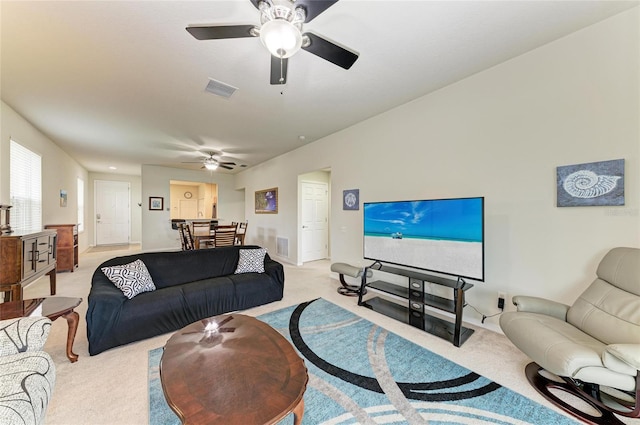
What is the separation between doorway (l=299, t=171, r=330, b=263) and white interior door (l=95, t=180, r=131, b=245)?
718 centimetres

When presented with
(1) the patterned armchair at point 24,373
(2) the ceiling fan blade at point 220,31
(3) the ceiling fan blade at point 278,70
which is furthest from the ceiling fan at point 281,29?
(1) the patterned armchair at point 24,373

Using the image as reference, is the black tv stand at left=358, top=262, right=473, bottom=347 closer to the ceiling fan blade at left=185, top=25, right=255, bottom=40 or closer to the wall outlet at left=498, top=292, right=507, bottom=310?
the wall outlet at left=498, top=292, right=507, bottom=310

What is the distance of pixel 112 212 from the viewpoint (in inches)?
335

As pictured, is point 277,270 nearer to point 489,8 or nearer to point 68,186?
point 489,8

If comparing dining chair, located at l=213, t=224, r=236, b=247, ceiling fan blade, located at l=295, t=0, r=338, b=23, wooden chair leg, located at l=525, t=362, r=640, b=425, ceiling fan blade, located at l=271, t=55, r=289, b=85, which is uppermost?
ceiling fan blade, located at l=295, t=0, r=338, b=23

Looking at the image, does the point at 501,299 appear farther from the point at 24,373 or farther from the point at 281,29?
the point at 24,373

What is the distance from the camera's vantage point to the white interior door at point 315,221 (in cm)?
577

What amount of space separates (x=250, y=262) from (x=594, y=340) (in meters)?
3.39

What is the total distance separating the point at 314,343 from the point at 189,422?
4.86ft

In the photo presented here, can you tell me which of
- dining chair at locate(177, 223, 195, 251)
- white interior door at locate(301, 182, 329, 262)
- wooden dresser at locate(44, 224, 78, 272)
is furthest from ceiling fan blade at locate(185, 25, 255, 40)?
wooden dresser at locate(44, 224, 78, 272)

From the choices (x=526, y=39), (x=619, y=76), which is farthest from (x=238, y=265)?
(x=619, y=76)

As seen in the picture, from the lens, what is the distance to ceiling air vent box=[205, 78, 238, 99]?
275cm

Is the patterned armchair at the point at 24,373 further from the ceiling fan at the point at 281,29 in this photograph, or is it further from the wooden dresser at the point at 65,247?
the wooden dresser at the point at 65,247

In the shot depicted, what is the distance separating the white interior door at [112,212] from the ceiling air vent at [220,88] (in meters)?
8.15
